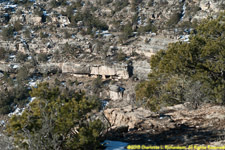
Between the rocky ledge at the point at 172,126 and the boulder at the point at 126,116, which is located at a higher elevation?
the rocky ledge at the point at 172,126

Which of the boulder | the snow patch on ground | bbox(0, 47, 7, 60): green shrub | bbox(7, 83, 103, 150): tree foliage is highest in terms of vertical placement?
bbox(7, 83, 103, 150): tree foliage

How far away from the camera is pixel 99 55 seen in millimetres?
42531

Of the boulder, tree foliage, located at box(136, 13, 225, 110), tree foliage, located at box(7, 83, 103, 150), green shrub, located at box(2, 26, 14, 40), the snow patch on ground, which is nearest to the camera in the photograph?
tree foliage, located at box(7, 83, 103, 150)

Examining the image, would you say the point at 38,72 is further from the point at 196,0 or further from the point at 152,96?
the point at 196,0

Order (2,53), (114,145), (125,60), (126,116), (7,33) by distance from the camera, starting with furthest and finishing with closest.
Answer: (7,33), (2,53), (125,60), (126,116), (114,145)

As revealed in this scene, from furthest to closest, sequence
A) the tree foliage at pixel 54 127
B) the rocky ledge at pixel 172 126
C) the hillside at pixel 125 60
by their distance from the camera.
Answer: the hillside at pixel 125 60
the rocky ledge at pixel 172 126
the tree foliage at pixel 54 127

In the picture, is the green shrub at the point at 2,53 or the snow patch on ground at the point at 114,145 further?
the green shrub at the point at 2,53

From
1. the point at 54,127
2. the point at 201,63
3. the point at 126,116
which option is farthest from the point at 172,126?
the point at 54,127

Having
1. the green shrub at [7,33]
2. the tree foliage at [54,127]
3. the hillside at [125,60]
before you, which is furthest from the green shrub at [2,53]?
the tree foliage at [54,127]

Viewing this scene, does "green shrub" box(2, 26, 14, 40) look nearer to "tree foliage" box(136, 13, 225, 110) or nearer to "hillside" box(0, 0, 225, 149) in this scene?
"hillside" box(0, 0, 225, 149)

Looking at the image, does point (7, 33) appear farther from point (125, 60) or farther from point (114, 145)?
point (114, 145)

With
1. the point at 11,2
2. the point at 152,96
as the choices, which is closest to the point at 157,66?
the point at 152,96

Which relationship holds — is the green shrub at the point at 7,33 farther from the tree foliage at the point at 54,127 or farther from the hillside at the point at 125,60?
the tree foliage at the point at 54,127

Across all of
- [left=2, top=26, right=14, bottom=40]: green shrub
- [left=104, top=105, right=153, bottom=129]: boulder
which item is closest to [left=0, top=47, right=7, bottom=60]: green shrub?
[left=2, top=26, right=14, bottom=40]: green shrub
